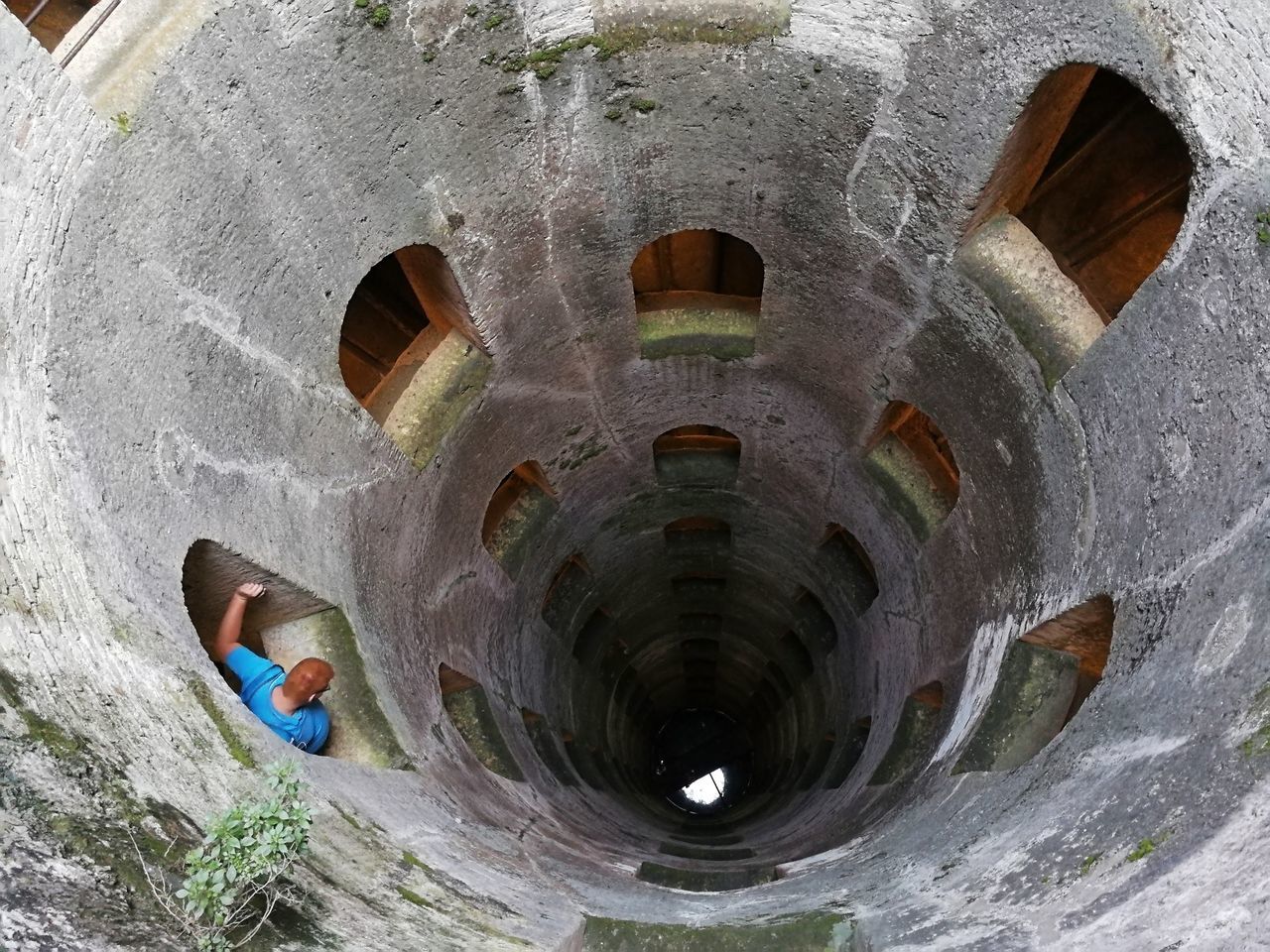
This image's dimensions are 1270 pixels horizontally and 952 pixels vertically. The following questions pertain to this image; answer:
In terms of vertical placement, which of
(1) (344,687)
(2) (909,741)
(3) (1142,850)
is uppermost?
(2) (909,741)

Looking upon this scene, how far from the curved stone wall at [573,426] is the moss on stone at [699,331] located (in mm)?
125

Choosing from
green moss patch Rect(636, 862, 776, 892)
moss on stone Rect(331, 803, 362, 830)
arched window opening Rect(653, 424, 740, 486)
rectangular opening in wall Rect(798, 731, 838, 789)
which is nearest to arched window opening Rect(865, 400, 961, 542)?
arched window opening Rect(653, 424, 740, 486)

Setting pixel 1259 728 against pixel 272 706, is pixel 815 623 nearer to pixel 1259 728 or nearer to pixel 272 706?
pixel 272 706

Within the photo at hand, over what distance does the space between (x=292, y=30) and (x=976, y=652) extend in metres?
4.86

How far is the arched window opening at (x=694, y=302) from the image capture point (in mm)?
6477

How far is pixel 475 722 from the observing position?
599cm

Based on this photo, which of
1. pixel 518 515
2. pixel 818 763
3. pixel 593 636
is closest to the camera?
pixel 518 515

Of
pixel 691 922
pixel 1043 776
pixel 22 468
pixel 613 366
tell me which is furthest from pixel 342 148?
pixel 1043 776

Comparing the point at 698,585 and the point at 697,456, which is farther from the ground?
the point at 698,585

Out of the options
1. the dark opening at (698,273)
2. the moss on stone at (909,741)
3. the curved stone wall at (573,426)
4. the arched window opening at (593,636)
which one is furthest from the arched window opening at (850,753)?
the dark opening at (698,273)

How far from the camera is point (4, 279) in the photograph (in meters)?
3.13

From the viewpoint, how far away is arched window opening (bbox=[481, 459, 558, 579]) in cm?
717

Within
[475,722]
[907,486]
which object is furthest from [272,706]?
[907,486]

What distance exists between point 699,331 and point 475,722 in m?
2.94
